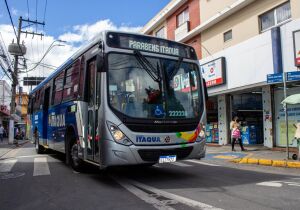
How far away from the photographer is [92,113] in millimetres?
8203

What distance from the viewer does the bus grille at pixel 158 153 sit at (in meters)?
7.63

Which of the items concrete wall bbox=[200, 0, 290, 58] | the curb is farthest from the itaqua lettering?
concrete wall bbox=[200, 0, 290, 58]

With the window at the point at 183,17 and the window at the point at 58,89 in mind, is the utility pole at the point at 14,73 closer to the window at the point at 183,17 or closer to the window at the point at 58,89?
the window at the point at 183,17

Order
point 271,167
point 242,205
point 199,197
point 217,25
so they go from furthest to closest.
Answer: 1. point 217,25
2. point 271,167
3. point 199,197
4. point 242,205

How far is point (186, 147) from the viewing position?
820 cm

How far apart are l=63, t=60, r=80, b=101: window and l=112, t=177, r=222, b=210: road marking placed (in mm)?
2949

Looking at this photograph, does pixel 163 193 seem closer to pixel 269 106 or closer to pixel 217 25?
pixel 269 106

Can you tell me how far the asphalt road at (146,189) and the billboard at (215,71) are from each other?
27.4 ft

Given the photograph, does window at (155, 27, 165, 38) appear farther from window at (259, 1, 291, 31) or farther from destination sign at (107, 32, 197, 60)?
destination sign at (107, 32, 197, 60)

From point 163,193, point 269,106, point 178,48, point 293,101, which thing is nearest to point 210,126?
point 269,106

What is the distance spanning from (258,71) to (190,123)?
28.9 feet

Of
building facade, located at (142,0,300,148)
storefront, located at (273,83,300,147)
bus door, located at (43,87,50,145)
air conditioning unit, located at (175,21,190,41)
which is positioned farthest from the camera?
air conditioning unit, located at (175,21,190,41)

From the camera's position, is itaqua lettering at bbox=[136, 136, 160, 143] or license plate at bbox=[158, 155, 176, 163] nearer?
itaqua lettering at bbox=[136, 136, 160, 143]

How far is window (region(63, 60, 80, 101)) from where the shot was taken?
961cm
